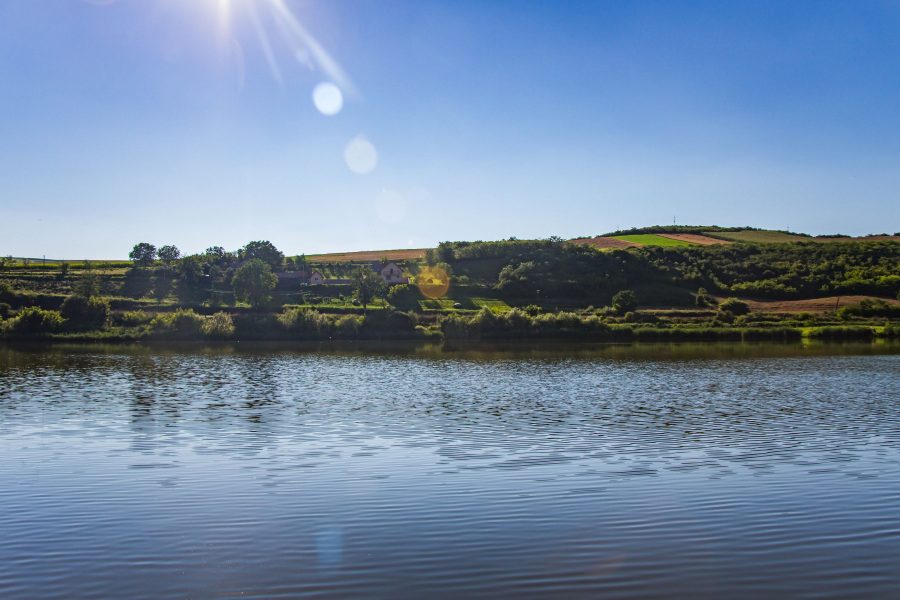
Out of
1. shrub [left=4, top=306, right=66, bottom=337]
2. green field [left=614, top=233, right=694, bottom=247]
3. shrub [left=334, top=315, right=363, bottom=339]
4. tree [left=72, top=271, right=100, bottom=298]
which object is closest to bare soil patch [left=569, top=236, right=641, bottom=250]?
green field [left=614, top=233, right=694, bottom=247]

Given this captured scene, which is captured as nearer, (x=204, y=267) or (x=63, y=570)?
(x=63, y=570)

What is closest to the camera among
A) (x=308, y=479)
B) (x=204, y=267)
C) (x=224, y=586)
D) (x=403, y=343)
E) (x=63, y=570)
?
(x=224, y=586)

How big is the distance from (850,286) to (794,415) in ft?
279

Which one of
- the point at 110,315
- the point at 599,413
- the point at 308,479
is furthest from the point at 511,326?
the point at 308,479

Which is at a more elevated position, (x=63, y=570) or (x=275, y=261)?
(x=275, y=261)

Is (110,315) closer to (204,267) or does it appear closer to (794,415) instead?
(204,267)

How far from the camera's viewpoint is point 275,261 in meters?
148

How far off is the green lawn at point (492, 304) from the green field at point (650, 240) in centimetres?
4749

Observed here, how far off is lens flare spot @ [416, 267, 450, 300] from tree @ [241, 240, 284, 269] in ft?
122

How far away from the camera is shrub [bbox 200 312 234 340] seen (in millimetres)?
87688

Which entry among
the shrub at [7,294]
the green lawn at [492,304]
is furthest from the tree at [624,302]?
the shrub at [7,294]

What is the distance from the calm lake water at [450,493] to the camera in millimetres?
11523

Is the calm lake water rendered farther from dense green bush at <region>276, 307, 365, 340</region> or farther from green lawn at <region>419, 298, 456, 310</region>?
green lawn at <region>419, 298, 456, 310</region>

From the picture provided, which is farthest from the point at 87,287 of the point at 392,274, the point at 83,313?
the point at 392,274
